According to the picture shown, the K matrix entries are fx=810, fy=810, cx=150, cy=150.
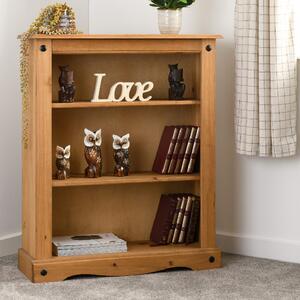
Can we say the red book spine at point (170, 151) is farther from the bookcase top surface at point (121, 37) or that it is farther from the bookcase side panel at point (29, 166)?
the bookcase side panel at point (29, 166)

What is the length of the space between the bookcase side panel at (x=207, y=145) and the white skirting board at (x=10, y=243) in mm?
852

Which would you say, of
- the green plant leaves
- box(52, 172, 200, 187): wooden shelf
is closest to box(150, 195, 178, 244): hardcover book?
box(52, 172, 200, 187): wooden shelf

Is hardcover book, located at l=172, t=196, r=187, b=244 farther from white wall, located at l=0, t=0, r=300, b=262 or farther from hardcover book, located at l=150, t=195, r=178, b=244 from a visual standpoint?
white wall, located at l=0, t=0, r=300, b=262

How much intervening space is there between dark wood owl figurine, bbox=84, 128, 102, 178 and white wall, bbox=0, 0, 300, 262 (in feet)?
1.52

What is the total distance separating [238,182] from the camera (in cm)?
365

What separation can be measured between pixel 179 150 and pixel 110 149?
12.2 inches

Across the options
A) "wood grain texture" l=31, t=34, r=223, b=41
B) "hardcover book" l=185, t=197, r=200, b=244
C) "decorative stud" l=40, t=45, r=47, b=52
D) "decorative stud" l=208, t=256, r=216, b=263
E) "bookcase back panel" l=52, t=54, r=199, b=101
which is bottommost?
"decorative stud" l=208, t=256, r=216, b=263

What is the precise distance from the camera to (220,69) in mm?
3656

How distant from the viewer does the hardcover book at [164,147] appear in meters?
3.36

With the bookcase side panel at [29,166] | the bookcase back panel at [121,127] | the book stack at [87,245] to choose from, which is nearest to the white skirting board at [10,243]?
the bookcase side panel at [29,166]

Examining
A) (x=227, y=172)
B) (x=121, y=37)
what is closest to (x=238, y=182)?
(x=227, y=172)

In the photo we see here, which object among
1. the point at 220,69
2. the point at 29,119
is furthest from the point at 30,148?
the point at 220,69

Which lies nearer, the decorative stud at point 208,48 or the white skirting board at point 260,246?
the decorative stud at point 208,48

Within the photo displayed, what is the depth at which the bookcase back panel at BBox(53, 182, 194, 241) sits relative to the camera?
3434 mm
